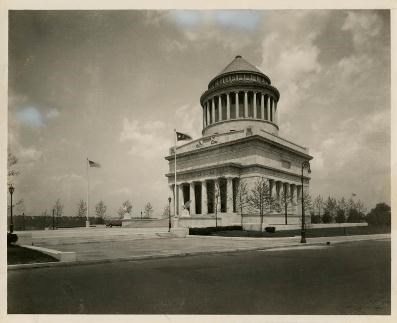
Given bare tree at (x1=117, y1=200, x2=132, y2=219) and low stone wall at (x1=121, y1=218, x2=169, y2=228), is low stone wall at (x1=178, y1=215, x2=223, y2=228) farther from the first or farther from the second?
bare tree at (x1=117, y1=200, x2=132, y2=219)

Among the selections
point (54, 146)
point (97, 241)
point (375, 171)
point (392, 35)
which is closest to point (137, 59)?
point (54, 146)

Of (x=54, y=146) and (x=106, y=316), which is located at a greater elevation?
(x=54, y=146)

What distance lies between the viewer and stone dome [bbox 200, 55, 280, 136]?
6091cm

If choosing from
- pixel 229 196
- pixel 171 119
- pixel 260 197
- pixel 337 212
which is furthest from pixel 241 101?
pixel 171 119

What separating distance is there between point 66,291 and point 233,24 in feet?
38.1

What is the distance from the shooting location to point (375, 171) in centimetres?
1555

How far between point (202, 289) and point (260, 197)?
3256 cm

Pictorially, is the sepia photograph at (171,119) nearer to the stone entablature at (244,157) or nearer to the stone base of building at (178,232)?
the stone base of building at (178,232)

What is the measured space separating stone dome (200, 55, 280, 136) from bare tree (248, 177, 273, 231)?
15.4 m

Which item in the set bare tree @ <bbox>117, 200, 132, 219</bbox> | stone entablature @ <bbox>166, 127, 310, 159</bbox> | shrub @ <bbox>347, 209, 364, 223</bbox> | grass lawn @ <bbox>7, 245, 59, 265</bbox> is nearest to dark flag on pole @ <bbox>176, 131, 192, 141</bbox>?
stone entablature @ <bbox>166, 127, 310, 159</bbox>

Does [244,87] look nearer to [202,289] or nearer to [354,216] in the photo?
[354,216]

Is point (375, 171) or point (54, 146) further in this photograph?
point (54, 146)

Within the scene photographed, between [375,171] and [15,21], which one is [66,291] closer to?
[15,21]

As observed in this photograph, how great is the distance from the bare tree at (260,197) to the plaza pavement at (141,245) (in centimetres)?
1250
